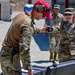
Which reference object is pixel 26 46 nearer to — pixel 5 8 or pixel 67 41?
pixel 67 41

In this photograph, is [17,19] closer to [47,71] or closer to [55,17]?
[47,71]

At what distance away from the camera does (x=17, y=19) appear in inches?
171

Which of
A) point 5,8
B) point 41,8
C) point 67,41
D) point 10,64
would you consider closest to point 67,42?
point 67,41

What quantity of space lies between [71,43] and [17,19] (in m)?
2.30

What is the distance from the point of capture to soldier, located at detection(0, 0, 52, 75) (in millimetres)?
4109

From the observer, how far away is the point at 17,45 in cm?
439

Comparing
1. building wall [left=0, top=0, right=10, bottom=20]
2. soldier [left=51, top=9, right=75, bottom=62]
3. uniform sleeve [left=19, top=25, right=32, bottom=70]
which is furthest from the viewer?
building wall [left=0, top=0, right=10, bottom=20]

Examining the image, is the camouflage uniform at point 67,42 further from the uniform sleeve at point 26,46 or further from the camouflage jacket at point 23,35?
the uniform sleeve at point 26,46

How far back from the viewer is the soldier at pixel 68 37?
21.0 feet

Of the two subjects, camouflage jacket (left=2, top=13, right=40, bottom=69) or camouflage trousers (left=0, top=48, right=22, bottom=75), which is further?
camouflage trousers (left=0, top=48, right=22, bottom=75)

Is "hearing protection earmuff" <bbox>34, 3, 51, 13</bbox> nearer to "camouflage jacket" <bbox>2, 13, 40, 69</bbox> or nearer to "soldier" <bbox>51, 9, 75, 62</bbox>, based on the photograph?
"camouflage jacket" <bbox>2, 13, 40, 69</bbox>

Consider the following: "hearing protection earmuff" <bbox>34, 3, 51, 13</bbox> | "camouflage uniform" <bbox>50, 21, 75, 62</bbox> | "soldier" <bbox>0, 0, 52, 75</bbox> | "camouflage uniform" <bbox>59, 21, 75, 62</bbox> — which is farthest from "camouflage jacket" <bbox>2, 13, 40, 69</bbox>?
"camouflage uniform" <bbox>59, 21, 75, 62</bbox>

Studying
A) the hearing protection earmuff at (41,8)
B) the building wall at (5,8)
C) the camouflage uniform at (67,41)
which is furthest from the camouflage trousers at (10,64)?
the building wall at (5,8)

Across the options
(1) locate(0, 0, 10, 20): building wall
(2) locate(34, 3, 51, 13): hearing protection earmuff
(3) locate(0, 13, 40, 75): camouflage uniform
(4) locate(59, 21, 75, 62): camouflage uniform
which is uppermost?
(2) locate(34, 3, 51, 13): hearing protection earmuff
